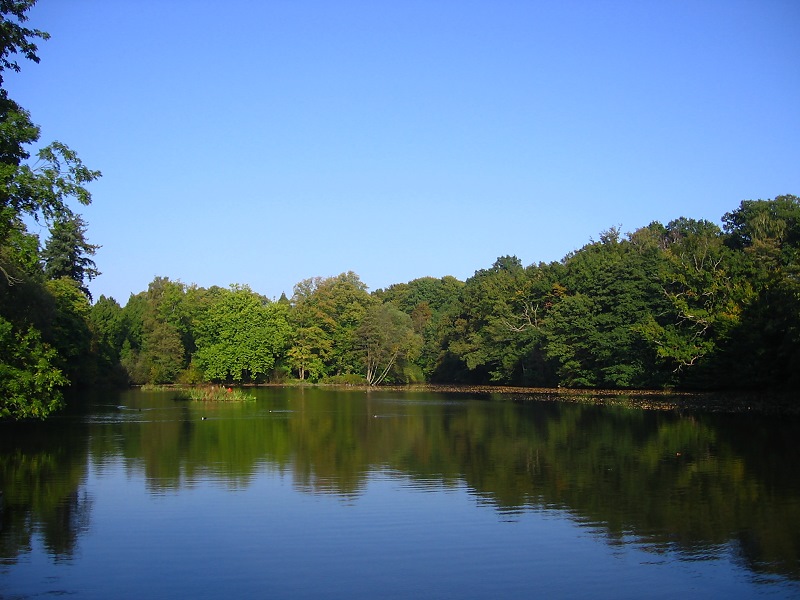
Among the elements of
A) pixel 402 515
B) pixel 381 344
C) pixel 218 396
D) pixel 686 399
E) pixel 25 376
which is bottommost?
pixel 402 515

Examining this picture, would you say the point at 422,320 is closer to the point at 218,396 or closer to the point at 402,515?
the point at 218,396

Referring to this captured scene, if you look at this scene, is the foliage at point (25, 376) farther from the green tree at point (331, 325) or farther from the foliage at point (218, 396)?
the green tree at point (331, 325)

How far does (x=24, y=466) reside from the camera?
18.3 metres

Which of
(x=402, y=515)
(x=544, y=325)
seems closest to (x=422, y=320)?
(x=544, y=325)

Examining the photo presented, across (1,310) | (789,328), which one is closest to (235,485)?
(1,310)

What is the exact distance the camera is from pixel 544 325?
207 ft

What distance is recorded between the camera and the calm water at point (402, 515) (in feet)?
30.1

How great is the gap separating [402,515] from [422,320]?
9061 centimetres

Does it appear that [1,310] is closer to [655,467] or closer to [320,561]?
[320,561]

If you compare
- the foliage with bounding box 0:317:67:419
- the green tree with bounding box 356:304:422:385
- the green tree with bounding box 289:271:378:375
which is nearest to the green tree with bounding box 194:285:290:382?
the green tree with bounding box 289:271:378:375

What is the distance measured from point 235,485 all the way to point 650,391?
1461 inches

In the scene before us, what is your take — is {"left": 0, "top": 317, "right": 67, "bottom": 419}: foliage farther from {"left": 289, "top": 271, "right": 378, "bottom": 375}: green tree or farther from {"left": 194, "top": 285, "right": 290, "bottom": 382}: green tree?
{"left": 289, "top": 271, "right": 378, "bottom": 375}: green tree

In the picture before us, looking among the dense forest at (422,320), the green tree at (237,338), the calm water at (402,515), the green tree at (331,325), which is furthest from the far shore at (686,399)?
the green tree at (237,338)

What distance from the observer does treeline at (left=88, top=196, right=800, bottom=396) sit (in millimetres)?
41094
